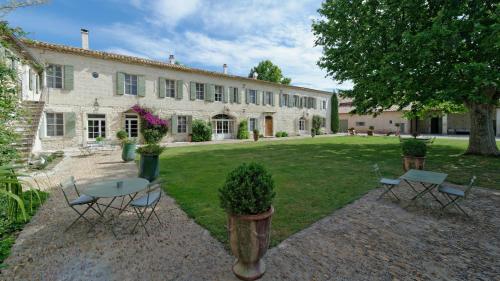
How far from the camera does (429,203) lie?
515 cm

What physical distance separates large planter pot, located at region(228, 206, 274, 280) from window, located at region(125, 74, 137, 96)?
17038 mm

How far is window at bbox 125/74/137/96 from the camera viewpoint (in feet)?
55.7

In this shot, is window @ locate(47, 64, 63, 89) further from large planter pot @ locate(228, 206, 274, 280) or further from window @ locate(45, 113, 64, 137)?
large planter pot @ locate(228, 206, 274, 280)

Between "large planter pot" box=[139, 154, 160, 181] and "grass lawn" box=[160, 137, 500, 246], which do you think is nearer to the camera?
"grass lawn" box=[160, 137, 500, 246]

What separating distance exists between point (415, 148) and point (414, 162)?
1.49ft

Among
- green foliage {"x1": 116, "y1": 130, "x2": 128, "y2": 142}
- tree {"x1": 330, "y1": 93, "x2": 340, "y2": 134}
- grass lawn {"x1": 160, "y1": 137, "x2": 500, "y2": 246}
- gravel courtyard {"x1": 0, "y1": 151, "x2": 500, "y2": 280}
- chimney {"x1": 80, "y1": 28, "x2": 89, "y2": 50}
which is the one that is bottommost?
gravel courtyard {"x1": 0, "y1": 151, "x2": 500, "y2": 280}

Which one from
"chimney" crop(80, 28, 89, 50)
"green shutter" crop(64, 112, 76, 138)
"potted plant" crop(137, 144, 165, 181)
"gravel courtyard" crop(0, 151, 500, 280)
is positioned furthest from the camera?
"chimney" crop(80, 28, 89, 50)

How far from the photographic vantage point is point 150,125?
17.5 m

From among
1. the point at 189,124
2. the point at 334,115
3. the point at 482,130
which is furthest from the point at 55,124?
the point at 334,115

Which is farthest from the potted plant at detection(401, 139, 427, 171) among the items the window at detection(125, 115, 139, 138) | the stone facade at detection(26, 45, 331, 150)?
the window at detection(125, 115, 139, 138)

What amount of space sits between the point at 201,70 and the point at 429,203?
18401 mm

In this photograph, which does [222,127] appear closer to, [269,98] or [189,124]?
[189,124]

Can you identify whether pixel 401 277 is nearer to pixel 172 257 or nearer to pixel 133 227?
pixel 172 257

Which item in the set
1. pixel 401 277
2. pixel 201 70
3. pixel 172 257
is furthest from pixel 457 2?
pixel 201 70
